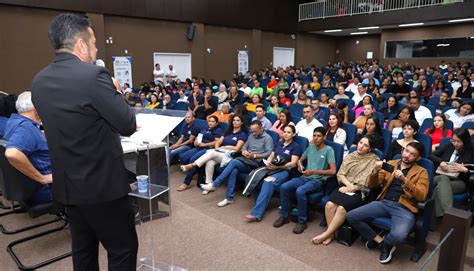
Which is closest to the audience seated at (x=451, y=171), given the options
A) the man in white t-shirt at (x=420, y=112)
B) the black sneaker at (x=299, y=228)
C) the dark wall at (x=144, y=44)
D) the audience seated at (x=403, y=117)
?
the audience seated at (x=403, y=117)

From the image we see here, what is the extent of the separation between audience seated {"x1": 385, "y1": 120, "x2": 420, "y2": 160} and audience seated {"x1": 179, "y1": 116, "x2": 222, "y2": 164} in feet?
7.72

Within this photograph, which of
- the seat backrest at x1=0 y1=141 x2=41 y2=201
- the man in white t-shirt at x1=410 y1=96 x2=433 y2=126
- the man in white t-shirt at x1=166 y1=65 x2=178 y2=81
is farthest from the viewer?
the man in white t-shirt at x1=166 y1=65 x2=178 y2=81

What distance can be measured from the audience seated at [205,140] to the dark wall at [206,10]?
23.6 feet

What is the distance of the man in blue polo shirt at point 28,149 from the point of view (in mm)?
2256

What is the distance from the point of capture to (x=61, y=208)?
2.52 m

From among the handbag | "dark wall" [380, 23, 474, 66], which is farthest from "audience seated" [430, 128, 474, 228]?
"dark wall" [380, 23, 474, 66]

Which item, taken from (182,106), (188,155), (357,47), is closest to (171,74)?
(182,106)

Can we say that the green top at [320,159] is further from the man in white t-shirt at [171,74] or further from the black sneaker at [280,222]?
the man in white t-shirt at [171,74]

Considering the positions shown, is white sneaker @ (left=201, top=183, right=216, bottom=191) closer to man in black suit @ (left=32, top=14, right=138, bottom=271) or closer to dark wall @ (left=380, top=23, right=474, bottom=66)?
man in black suit @ (left=32, top=14, right=138, bottom=271)

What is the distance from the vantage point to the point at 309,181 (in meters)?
3.50

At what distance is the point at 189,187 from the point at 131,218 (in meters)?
3.15

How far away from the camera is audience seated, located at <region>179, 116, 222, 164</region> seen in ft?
15.9

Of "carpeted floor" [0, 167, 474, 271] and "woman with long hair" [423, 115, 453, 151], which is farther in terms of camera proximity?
"woman with long hair" [423, 115, 453, 151]

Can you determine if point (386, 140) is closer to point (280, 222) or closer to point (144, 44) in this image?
point (280, 222)
